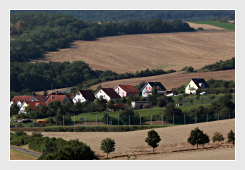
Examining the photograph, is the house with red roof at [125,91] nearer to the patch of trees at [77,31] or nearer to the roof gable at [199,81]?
the roof gable at [199,81]

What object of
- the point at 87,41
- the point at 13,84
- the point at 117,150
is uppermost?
the point at 87,41

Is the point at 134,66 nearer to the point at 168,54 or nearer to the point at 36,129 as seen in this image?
the point at 168,54

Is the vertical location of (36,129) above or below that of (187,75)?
below

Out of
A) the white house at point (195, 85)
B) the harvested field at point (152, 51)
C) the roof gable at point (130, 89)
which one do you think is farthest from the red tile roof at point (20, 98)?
the harvested field at point (152, 51)

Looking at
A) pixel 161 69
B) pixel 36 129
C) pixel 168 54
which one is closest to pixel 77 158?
pixel 36 129

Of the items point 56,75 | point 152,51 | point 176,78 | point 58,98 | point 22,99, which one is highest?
point 152,51

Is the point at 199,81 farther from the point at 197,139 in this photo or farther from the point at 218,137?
the point at 197,139

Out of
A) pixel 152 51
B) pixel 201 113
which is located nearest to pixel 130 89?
pixel 201 113
